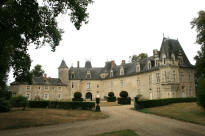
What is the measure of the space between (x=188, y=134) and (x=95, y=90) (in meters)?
37.8

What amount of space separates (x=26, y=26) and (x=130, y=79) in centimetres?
3129

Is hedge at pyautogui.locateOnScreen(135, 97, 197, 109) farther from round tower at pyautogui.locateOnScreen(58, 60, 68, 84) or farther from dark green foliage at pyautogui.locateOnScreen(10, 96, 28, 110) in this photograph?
round tower at pyautogui.locateOnScreen(58, 60, 68, 84)

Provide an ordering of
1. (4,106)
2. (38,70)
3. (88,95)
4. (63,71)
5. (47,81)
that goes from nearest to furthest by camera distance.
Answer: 1. (4,106)
2. (47,81)
3. (63,71)
4. (88,95)
5. (38,70)

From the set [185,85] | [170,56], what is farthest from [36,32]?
[185,85]

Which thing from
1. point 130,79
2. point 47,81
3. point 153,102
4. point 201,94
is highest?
point 130,79

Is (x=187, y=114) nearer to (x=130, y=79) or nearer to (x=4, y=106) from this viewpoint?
(x=4, y=106)

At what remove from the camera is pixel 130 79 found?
39.2 metres

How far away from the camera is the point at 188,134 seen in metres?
9.28

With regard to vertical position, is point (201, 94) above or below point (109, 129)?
above

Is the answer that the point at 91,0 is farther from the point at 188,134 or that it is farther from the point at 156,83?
the point at 156,83

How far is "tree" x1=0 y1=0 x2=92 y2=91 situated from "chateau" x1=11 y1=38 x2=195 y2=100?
2198cm

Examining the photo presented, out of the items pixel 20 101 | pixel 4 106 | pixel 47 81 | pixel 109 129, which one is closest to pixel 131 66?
pixel 47 81

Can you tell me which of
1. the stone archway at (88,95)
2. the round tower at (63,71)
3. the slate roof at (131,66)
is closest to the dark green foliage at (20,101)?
the slate roof at (131,66)

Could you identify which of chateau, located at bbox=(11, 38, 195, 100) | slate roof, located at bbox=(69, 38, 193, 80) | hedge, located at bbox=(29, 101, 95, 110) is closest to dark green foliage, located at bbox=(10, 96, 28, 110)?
hedge, located at bbox=(29, 101, 95, 110)
